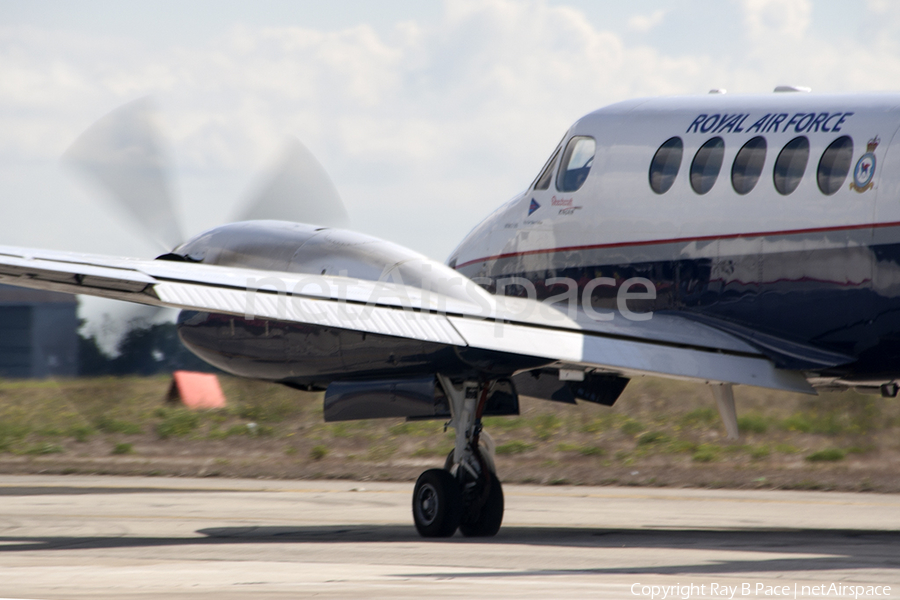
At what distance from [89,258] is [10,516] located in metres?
5.29

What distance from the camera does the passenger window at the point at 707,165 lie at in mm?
12172

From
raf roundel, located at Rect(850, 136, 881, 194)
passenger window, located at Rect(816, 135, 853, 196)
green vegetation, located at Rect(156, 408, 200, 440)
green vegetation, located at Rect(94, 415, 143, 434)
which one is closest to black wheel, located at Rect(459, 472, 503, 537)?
passenger window, located at Rect(816, 135, 853, 196)

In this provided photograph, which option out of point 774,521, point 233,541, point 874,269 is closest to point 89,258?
point 233,541

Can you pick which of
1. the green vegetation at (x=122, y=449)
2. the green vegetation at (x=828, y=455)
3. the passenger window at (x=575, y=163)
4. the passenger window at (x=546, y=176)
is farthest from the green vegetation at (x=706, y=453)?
the green vegetation at (x=122, y=449)

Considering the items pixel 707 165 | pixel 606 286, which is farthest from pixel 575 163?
pixel 707 165

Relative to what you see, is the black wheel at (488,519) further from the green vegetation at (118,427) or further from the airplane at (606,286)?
the green vegetation at (118,427)

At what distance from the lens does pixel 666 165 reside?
1260cm

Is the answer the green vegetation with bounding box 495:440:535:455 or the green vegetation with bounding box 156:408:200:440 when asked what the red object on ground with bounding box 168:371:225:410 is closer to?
the green vegetation with bounding box 156:408:200:440

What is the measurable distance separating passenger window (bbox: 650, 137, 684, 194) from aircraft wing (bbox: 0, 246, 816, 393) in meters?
1.46

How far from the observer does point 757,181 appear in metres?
11.8

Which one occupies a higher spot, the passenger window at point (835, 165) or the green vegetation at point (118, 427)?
the passenger window at point (835, 165)

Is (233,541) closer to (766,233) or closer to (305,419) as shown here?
(766,233)

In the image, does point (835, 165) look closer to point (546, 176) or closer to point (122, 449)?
Result: point (546, 176)

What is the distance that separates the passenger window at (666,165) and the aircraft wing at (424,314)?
1.46 metres
